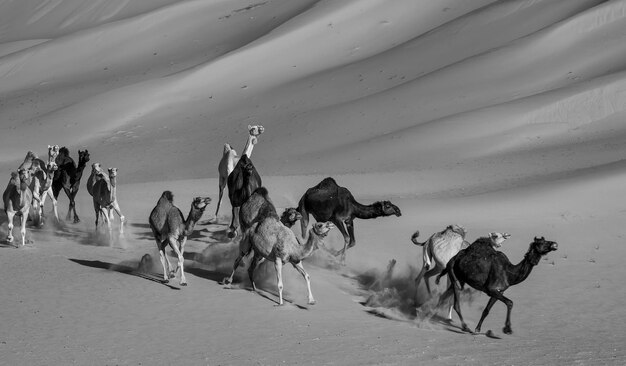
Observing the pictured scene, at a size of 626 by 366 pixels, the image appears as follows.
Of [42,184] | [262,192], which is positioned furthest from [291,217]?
[42,184]

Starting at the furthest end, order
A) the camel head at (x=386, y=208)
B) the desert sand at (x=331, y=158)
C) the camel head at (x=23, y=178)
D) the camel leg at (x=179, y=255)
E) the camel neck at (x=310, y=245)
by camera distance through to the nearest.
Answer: the camel head at (x=23, y=178)
the camel head at (x=386, y=208)
the camel leg at (x=179, y=255)
the camel neck at (x=310, y=245)
the desert sand at (x=331, y=158)

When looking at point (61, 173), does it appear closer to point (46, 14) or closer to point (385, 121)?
point (385, 121)

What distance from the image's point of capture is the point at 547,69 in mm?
38375

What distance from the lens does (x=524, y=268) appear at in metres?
13.3

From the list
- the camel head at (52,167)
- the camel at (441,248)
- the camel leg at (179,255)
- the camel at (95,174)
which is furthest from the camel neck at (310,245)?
the camel head at (52,167)

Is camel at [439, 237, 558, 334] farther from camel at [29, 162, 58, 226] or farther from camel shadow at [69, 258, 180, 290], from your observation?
camel at [29, 162, 58, 226]

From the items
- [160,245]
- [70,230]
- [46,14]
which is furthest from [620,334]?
[46,14]

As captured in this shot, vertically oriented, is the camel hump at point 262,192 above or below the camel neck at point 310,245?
above

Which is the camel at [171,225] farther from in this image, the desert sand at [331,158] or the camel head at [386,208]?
the camel head at [386,208]

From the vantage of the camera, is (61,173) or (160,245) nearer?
(160,245)

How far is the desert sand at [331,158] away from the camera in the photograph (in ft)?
44.3

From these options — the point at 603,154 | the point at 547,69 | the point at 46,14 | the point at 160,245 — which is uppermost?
the point at 46,14

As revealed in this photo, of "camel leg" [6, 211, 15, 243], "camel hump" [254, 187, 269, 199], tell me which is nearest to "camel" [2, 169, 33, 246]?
"camel leg" [6, 211, 15, 243]

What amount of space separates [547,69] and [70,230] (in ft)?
70.6
